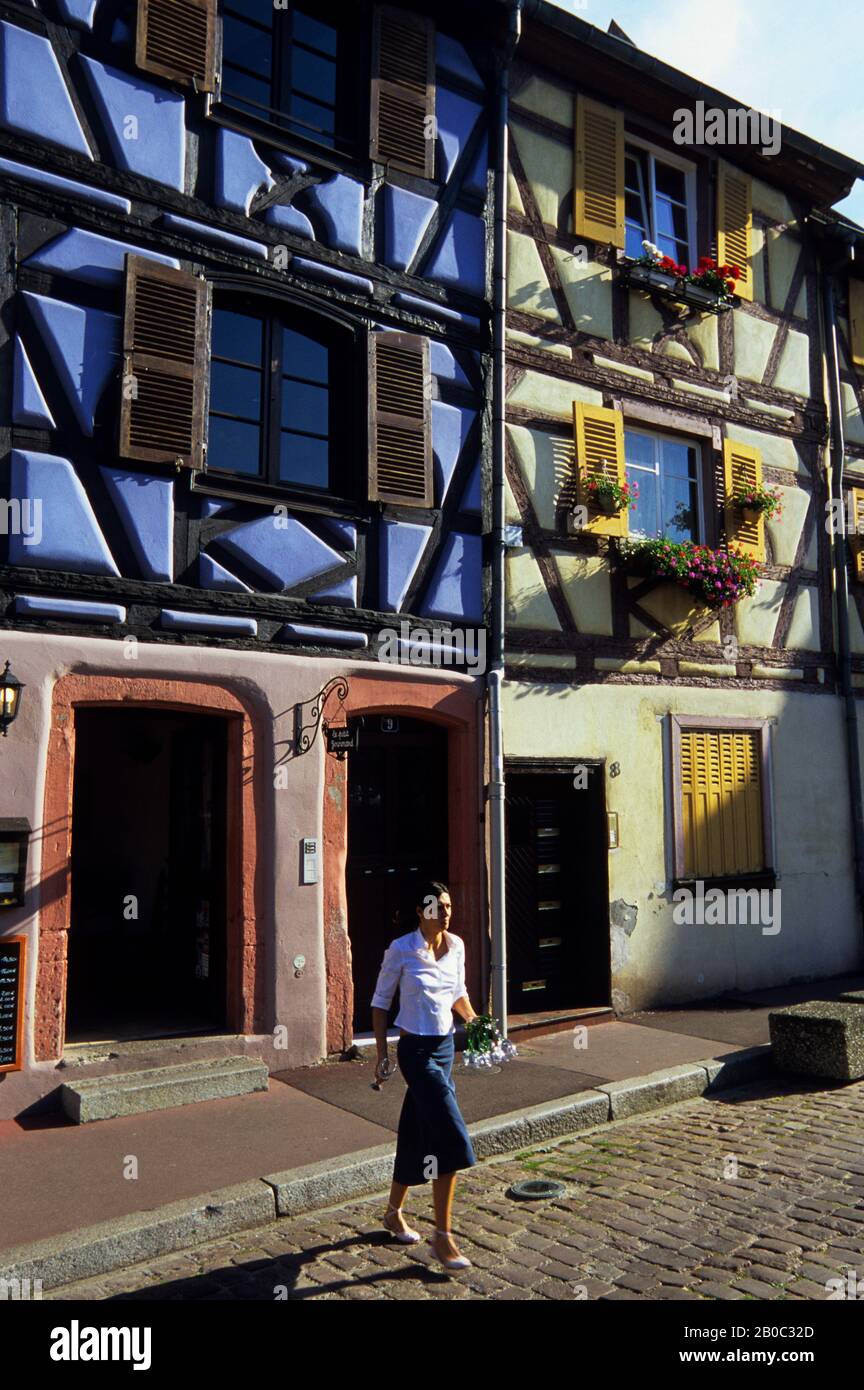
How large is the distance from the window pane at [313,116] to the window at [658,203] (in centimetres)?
347

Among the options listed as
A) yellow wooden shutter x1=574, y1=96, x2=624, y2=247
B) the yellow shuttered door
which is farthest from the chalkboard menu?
yellow wooden shutter x1=574, y1=96, x2=624, y2=247

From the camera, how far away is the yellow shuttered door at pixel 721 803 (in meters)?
10.6

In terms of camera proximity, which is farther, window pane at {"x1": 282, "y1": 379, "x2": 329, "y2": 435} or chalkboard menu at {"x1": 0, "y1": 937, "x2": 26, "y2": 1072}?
window pane at {"x1": 282, "y1": 379, "x2": 329, "y2": 435}

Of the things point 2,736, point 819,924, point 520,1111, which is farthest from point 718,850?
point 2,736

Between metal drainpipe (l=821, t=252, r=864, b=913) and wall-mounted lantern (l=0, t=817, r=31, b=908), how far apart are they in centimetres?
913

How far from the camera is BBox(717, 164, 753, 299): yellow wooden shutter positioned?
1170 centimetres

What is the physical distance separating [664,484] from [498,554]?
275 centimetres

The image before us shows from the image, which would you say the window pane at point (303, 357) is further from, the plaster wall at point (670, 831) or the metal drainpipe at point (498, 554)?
the plaster wall at point (670, 831)

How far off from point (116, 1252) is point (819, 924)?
29.2ft

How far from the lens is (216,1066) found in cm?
721

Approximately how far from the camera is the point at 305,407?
8539mm

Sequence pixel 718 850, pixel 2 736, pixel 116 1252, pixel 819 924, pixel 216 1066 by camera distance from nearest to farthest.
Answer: pixel 116 1252 → pixel 2 736 → pixel 216 1066 → pixel 718 850 → pixel 819 924

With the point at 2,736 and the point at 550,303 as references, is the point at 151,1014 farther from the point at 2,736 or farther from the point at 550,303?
the point at 550,303

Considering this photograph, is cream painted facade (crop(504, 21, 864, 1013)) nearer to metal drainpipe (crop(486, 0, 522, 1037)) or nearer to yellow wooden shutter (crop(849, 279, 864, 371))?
metal drainpipe (crop(486, 0, 522, 1037))
